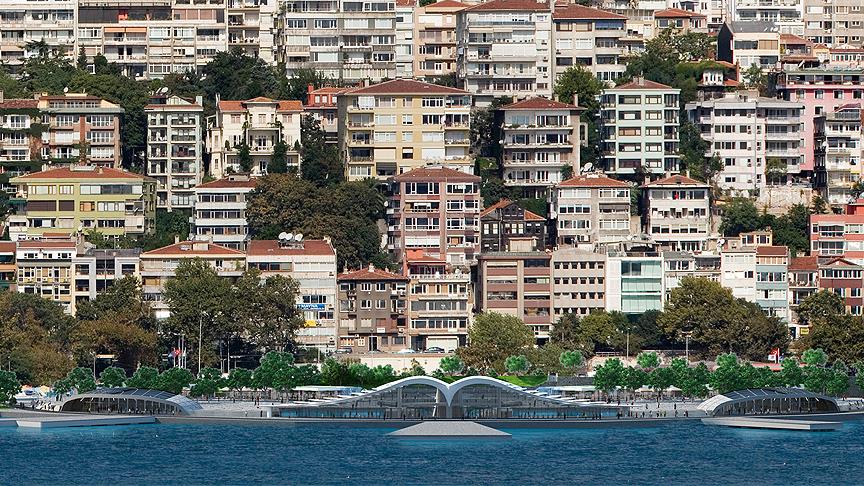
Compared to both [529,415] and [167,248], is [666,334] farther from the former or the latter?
[167,248]

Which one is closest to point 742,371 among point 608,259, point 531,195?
point 608,259

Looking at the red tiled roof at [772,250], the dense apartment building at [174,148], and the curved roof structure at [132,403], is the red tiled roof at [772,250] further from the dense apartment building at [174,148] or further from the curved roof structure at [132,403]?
the curved roof structure at [132,403]

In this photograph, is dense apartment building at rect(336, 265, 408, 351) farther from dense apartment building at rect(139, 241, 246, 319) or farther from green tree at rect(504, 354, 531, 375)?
green tree at rect(504, 354, 531, 375)

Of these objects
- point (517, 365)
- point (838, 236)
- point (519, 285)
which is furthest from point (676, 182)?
point (517, 365)

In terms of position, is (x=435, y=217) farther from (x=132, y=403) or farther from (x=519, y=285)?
(x=132, y=403)

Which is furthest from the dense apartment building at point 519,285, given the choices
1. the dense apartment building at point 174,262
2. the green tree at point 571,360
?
the dense apartment building at point 174,262

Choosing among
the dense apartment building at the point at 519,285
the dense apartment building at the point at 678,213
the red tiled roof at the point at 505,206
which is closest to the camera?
the dense apartment building at the point at 519,285
